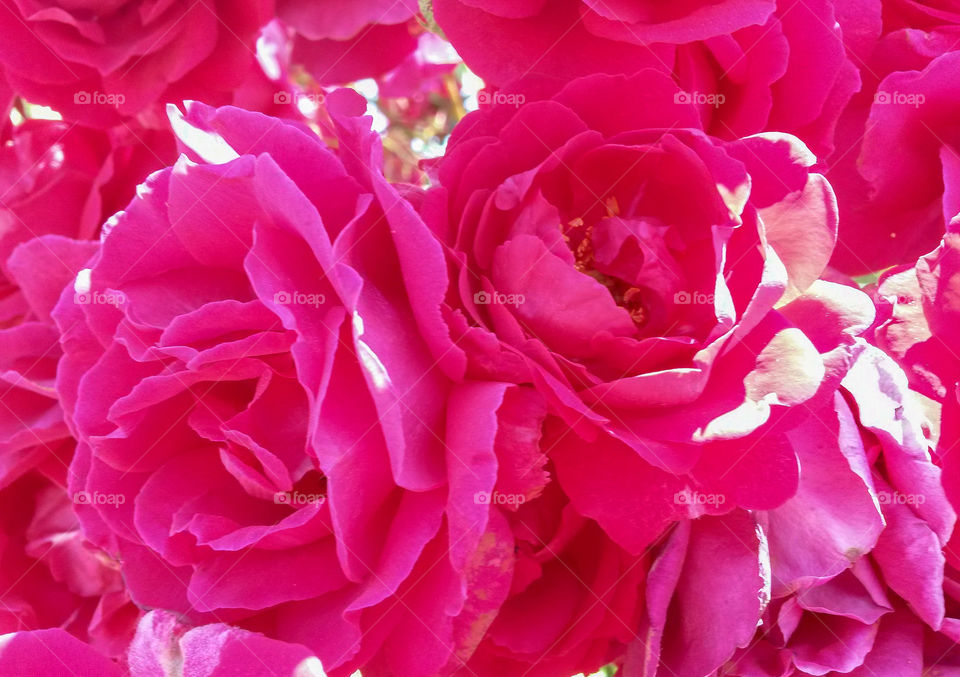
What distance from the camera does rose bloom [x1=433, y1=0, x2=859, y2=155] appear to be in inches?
24.2

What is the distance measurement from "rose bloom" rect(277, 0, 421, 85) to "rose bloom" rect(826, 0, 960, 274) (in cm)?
39

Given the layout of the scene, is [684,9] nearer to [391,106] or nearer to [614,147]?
[614,147]

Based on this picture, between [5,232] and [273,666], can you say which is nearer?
[273,666]

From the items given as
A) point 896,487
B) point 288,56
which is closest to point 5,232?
point 288,56

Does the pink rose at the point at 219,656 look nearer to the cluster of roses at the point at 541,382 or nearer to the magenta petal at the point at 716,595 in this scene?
the cluster of roses at the point at 541,382

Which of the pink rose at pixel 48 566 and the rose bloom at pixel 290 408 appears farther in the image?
the pink rose at pixel 48 566

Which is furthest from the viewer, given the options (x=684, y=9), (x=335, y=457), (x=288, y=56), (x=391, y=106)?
(x=391, y=106)

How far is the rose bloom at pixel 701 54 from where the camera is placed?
24.2 inches

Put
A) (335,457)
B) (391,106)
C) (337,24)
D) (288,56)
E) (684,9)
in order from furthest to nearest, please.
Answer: (391,106)
(288,56)
(337,24)
(684,9)
(335,457)

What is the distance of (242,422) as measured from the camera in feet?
1.85

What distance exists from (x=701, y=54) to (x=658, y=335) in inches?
7.6

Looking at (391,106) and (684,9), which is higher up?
(684,9)

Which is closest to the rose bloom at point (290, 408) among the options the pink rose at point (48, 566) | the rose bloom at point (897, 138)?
the pink rose at point (48, 566)

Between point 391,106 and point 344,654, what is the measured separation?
48.7 inches
